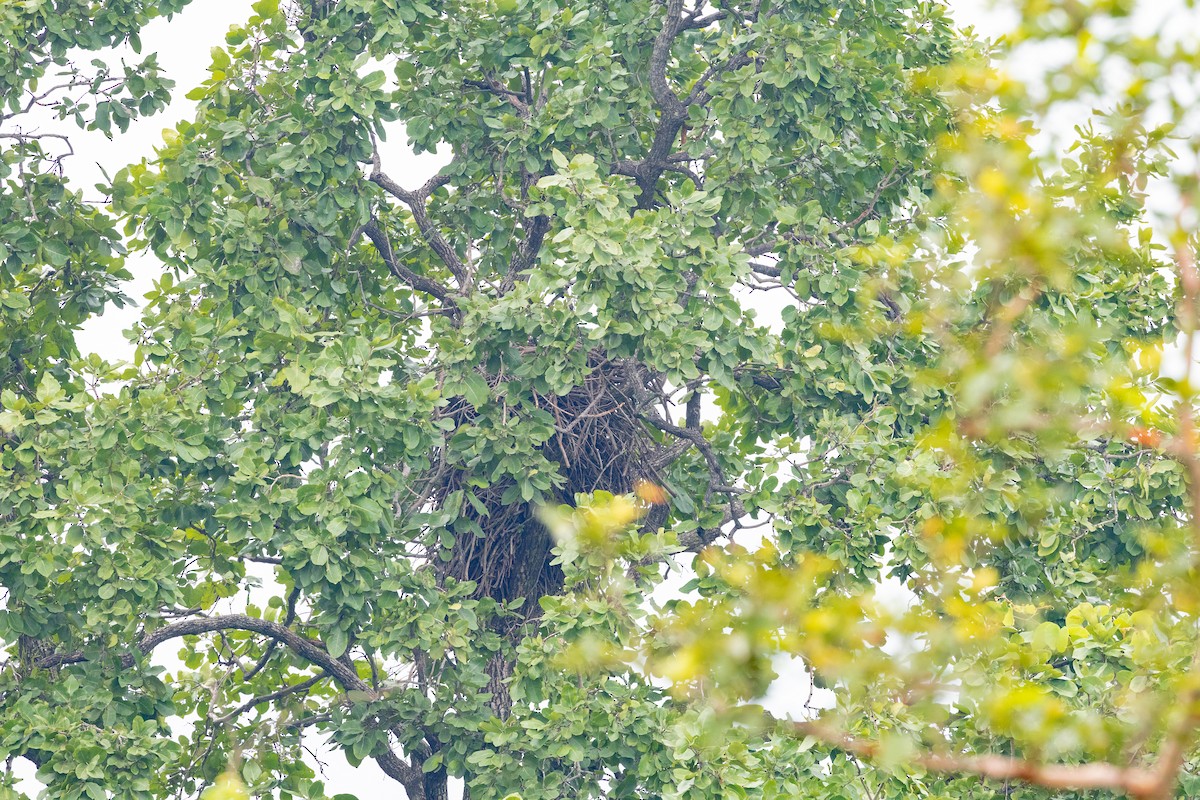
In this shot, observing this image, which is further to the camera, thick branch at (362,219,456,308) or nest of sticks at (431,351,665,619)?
thick branch at (362,219,456,308)

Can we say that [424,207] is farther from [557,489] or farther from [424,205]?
[557,489]

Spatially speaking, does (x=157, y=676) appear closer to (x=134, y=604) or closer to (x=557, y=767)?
(x=134, y=604)

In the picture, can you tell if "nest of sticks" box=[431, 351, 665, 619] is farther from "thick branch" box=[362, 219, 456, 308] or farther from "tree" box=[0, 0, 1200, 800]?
"thick branch" box=[362, 219, 456, 308]

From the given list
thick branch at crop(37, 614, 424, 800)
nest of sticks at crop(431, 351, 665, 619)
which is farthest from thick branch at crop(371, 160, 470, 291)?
thick branch at crop(37, 614, 424, 800)

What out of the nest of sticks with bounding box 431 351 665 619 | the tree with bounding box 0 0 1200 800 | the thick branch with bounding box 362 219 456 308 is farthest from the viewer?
the thick branch with bounding box 362 219 456 308

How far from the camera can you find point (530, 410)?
427 inches

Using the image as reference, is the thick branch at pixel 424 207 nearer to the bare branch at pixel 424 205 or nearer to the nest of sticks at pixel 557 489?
the bare branch at pixel 424 205

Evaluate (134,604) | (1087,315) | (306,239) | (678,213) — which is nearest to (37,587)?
(134,604)

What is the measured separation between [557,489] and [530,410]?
4.14 feet

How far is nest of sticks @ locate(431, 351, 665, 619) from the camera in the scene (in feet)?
38.4

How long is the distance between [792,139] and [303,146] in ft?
12.7

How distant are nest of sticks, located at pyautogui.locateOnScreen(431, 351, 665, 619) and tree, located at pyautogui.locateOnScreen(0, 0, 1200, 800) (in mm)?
38

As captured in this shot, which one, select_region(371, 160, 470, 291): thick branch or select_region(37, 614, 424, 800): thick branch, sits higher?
select_region(371, 160, 470, 291): thick branch

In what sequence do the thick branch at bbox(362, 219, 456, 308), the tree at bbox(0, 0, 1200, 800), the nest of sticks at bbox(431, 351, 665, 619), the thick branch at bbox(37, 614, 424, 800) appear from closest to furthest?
the tree at bbox(0, 0, 1200, 800) < the thick branch at bbox(37, 614, 424, 800) < the nest of sticks at bbox(431, 351, 665, 619) < the thick branch at bbox(362, 219, 456, 308)
